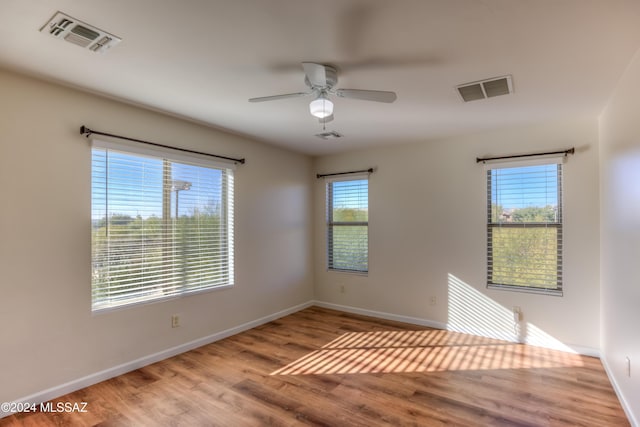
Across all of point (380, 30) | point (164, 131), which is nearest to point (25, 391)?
point (164, 131)

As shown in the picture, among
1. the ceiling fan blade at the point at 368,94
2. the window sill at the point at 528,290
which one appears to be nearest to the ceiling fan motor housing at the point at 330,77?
the ceiling fan blade at the point at 368,94

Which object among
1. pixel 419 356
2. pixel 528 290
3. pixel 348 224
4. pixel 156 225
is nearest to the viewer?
pixel 156 225

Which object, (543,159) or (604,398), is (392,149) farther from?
(604,398)

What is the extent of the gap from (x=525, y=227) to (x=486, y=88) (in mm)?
1843

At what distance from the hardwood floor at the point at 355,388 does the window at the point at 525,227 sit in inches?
29.6

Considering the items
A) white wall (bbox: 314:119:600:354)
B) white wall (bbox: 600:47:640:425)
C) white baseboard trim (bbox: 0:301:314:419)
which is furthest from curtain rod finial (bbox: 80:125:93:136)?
white wall (bbox: 600:47:640:425)

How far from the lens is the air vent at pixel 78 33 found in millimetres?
1740

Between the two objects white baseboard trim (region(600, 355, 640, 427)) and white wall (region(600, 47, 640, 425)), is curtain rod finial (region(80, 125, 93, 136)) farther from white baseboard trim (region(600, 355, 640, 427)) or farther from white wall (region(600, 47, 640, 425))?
white baseboard trim (region(600, 355, 640, 427))

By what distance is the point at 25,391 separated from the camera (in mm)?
2371

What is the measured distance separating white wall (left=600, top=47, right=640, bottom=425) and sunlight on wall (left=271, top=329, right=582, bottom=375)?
61cm

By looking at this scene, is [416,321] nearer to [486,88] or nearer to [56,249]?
[486,88]

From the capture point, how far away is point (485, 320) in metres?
3.85

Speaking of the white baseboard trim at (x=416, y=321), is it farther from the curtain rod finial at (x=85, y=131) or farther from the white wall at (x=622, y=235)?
the curtain rod finial at (x=85, y=131)

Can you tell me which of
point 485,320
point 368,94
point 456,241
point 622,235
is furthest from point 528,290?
point 368,94
